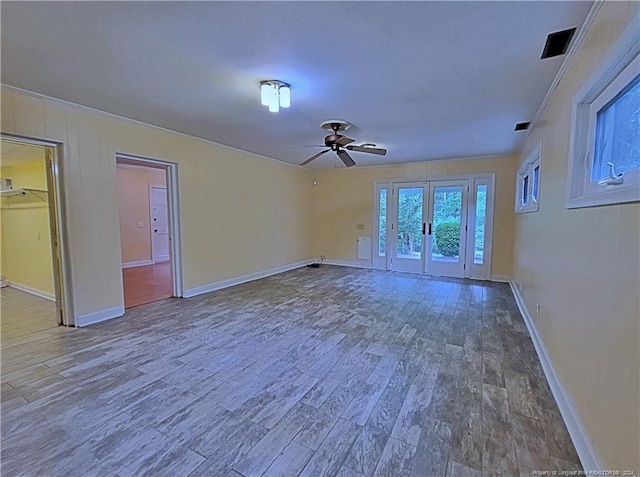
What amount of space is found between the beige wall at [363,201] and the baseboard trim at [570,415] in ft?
10.8

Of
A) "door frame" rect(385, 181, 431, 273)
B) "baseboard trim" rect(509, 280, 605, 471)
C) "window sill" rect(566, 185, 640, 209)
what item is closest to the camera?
"window sill" rect(566, 185, 640, 209)

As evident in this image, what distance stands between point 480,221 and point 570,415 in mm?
4637

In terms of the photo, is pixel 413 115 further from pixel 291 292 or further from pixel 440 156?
pixel 291 292

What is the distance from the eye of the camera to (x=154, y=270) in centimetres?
687

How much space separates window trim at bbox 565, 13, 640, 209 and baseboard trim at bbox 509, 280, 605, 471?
1211mm

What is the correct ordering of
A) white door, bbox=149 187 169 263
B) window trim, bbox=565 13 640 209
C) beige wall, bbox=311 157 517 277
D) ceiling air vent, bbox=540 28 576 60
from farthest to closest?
white door, bbox=149 187 169 263
beige wall, bbox=311 157 517 277
ceiling air vent, bbox=540 28 576 60
window trim, bbox=565 13 640 209

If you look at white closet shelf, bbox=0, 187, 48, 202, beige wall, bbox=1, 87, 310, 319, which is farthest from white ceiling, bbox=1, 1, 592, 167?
white closet shelf, bbox=0, 187, 48, 202

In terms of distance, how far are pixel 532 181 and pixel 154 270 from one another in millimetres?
7289

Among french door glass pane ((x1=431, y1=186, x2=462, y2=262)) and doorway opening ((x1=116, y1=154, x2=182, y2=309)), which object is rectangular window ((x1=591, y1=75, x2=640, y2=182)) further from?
doorway opening ((x1=116, y1=154, x2=182, y2=309))

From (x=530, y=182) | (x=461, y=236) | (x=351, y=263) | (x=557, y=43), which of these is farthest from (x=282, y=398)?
(x=351, y=263)

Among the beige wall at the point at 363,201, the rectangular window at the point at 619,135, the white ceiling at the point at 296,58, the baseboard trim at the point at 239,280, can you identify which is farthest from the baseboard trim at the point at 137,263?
the rectangular window at the point at 619,135

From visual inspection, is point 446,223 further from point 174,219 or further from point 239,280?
point 174,219

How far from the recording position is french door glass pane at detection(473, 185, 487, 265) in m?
5.89

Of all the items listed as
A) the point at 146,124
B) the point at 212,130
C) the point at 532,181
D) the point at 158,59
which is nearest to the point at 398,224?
the point at 532,181
